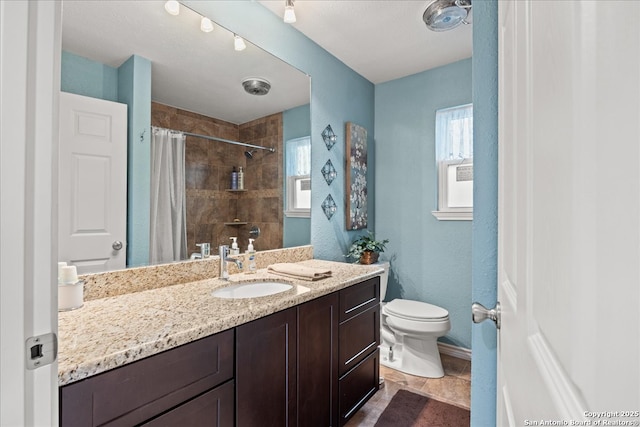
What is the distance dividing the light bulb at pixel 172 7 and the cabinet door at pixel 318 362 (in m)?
1.56

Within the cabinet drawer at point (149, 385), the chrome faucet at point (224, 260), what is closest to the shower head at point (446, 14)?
the chrome faucet at point (224, 260)

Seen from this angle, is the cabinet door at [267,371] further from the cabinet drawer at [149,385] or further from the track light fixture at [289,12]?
the track light fixture at [289,12]

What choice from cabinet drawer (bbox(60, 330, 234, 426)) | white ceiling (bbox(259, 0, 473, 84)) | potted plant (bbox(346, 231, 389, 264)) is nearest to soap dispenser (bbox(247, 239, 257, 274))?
cabinet drawer (bbox(60, 330, 234, 426))

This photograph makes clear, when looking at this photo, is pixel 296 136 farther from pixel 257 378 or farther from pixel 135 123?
pixel 257 378

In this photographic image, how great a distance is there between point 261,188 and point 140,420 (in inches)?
54.0

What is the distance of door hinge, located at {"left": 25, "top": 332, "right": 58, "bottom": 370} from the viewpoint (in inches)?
19.1

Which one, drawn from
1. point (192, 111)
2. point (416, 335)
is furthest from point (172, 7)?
point (416, 335)

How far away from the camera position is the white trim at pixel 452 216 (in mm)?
2556

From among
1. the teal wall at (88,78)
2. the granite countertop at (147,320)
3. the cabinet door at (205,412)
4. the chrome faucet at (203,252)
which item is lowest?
the cabinet door at (205,412)

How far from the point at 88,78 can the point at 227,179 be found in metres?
0.77
